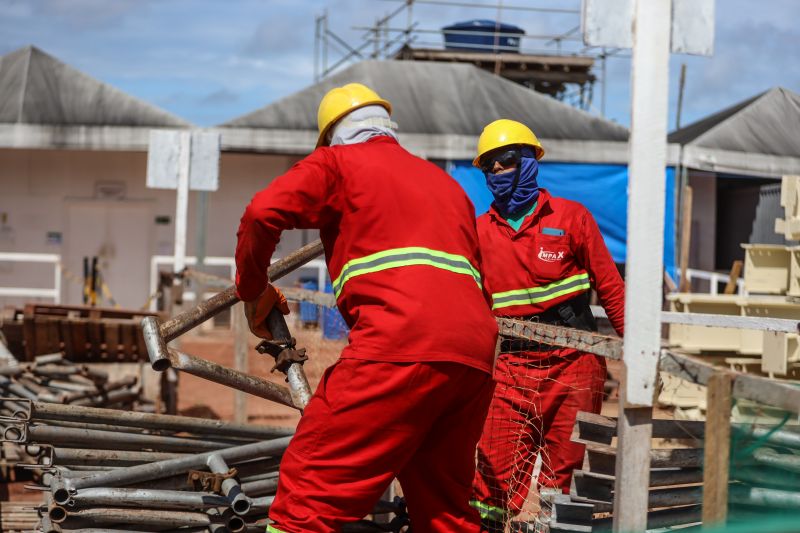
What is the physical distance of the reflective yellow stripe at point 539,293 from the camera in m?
4.91

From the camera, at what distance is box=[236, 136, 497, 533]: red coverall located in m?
3.20

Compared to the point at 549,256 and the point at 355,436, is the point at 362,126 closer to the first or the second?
the point at 355,436

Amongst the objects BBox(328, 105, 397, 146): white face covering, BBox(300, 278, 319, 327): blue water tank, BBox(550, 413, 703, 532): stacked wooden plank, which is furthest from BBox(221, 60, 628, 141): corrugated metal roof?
BBox(550, 413, 703, 532): stacked wooden plank

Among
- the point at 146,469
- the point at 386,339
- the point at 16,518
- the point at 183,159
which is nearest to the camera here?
the point at 386,339

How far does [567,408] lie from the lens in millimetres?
4668

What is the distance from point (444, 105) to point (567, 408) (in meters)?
12.9

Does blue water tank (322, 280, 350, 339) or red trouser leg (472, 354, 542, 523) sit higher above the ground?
blue water tank (322, 280, 350, 339)

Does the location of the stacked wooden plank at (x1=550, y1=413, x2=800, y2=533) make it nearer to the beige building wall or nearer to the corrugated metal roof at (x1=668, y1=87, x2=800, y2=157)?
the corrugated metal roof at (x1=668, y1=87, x2=800, y2=157)

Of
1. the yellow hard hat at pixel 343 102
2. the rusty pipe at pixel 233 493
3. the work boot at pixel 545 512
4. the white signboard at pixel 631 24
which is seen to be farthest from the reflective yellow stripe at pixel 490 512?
the white signboard at pixel 631 24

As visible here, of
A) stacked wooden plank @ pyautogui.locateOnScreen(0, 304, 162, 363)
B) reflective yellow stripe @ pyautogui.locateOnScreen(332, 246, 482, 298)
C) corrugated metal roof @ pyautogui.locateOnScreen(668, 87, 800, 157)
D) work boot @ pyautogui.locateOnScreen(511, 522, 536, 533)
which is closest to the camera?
reflective yellow stripe @ pyautogui.locateOnScreen(332, 246, 482, 298)

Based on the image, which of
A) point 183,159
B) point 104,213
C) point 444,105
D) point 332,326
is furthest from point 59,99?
point 332,326

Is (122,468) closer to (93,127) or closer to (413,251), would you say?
(413,251)

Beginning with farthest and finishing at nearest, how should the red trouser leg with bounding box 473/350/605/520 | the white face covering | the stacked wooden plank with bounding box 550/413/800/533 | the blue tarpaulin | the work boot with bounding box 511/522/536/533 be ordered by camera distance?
the blue tarpaulin → the red trouser leg with bounding box 473/350/605/520 → the work boot with bounding box 511/522/536/533 → the white face covering → the stacked wooden plank with bounding box 550/413/800/533

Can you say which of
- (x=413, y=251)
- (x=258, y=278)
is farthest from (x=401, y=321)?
(x=258, y=278)
